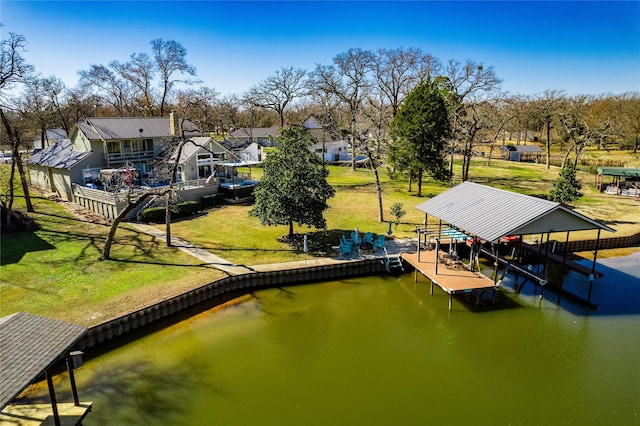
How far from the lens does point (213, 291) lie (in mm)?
19047

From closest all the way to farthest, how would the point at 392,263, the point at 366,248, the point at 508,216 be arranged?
the point at 508,216, the point at 392,263, the point at 366,248

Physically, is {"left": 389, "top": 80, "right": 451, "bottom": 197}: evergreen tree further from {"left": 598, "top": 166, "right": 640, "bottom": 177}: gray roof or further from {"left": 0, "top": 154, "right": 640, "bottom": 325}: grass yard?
{"left": 598, "top": 166, "right": 640, "bottom": 177}: gray roof

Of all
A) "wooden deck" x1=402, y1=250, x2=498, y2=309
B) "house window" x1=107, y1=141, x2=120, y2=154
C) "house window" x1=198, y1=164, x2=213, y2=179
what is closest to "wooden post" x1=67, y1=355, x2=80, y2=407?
"wooden deck" x1=402, y1=250, x2=498, y2=309

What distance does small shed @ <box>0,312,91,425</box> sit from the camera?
887cm

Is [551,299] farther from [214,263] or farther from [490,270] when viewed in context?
[214,263]

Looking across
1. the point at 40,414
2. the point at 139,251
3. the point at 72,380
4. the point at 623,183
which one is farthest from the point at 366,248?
the point at 623,183

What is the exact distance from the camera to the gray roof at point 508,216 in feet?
56.9

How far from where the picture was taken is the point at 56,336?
418 inches

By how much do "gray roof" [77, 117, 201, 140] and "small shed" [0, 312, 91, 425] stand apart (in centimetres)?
2440

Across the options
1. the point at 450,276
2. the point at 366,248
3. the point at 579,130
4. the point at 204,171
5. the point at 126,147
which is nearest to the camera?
the point at 450,276

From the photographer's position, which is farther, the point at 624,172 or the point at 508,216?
the point at 624,172

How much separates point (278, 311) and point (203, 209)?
651 inches

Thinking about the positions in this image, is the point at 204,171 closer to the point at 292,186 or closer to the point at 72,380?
the point at 292,186

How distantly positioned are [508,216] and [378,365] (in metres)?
9.39
